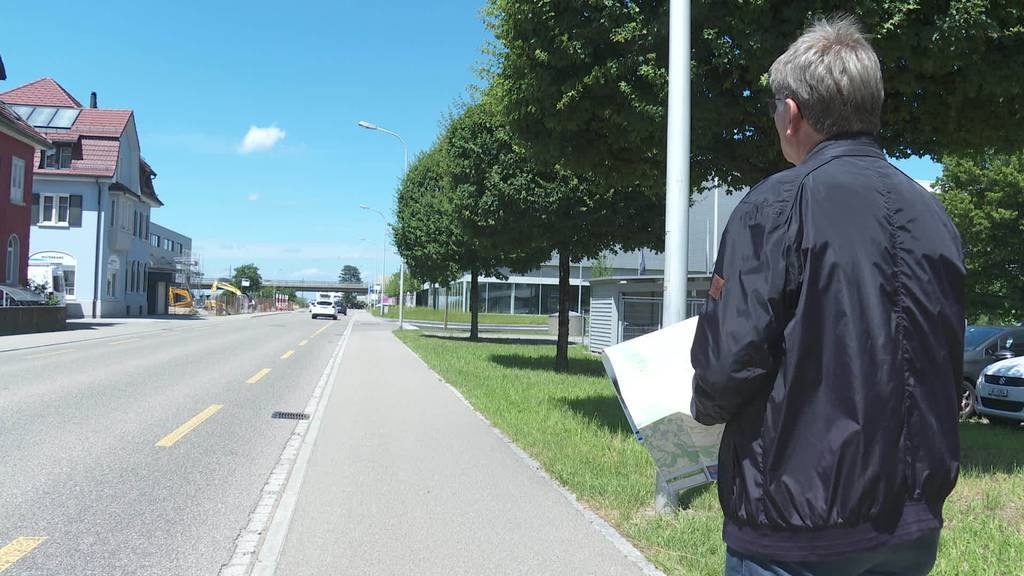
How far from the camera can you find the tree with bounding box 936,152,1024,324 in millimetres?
21688

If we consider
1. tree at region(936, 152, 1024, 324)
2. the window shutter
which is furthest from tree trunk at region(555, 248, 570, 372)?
the window shutter

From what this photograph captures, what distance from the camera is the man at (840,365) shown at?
4.86ft

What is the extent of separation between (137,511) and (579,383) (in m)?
8.64

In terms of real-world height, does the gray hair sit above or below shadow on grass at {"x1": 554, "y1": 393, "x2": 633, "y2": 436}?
above

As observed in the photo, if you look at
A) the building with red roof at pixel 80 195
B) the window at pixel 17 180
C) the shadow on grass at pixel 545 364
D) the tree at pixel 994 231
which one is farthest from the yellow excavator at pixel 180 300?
the tree at pixel 994 231

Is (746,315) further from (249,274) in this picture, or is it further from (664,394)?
(249,274)

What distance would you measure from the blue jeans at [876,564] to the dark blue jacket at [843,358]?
0.10 feet

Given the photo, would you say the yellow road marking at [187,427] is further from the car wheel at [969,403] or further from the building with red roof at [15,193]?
the building with red roof at [15,193]

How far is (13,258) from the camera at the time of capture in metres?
31.3

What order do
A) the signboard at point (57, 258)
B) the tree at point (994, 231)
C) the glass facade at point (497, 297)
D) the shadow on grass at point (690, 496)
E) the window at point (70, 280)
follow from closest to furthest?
the shadow on grass at point (690, 496) → the tree at point (994, 231) → the signboard at point (57, 258) → the window at point (70, 280) → the glass facade at point (497, 297)

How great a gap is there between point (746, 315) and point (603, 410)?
8.05 meters

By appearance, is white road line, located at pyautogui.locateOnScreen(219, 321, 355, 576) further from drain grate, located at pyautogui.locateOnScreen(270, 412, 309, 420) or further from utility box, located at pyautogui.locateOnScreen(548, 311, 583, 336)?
utility box, located at pyautogui.locateOnScreen(548, 311, 583, 336)

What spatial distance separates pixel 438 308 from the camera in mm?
73125

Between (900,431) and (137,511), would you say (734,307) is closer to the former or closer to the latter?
(900,431)
